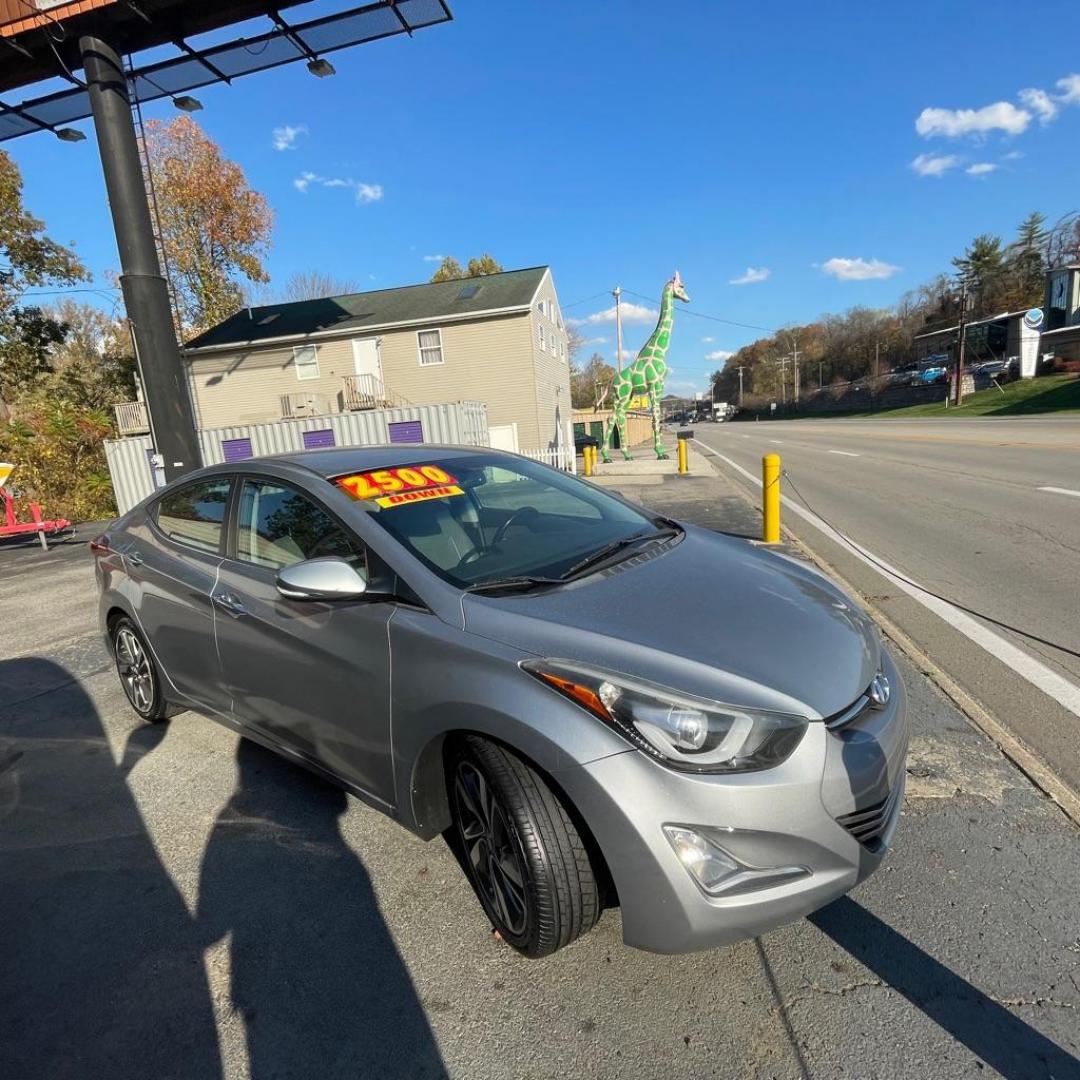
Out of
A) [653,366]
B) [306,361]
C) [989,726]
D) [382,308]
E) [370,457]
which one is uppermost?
[382,308]

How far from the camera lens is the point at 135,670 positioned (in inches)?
153

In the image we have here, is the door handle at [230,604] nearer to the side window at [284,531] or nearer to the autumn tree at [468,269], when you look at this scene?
the side window at [284,531]

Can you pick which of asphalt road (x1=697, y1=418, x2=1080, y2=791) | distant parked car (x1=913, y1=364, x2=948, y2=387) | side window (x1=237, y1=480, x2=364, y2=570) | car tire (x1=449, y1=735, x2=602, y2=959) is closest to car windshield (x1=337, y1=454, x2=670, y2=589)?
side window (x1=237, y1=480, x2=364, y2=570)

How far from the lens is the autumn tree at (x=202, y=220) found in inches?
1262

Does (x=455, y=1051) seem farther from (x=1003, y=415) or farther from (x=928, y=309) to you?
(x=928, y=309)

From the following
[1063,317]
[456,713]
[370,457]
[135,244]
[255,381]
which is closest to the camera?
[456,713]

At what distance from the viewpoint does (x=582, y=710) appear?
182cm

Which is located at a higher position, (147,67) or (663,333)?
(147,67)

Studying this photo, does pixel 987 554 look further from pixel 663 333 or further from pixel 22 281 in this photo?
pixel 22 281

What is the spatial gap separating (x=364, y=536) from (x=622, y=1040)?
1.80 metres

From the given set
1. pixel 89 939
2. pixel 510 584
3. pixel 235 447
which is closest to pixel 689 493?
pixel 510 584

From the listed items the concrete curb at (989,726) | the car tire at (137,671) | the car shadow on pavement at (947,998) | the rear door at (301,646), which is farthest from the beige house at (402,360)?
the car shadow on pavement at (947,998)

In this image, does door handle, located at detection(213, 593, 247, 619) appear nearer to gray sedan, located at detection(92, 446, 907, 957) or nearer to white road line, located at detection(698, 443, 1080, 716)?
gray sedan, located at detection(92, 446, 907, 957)

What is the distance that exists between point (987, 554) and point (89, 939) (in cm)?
765
